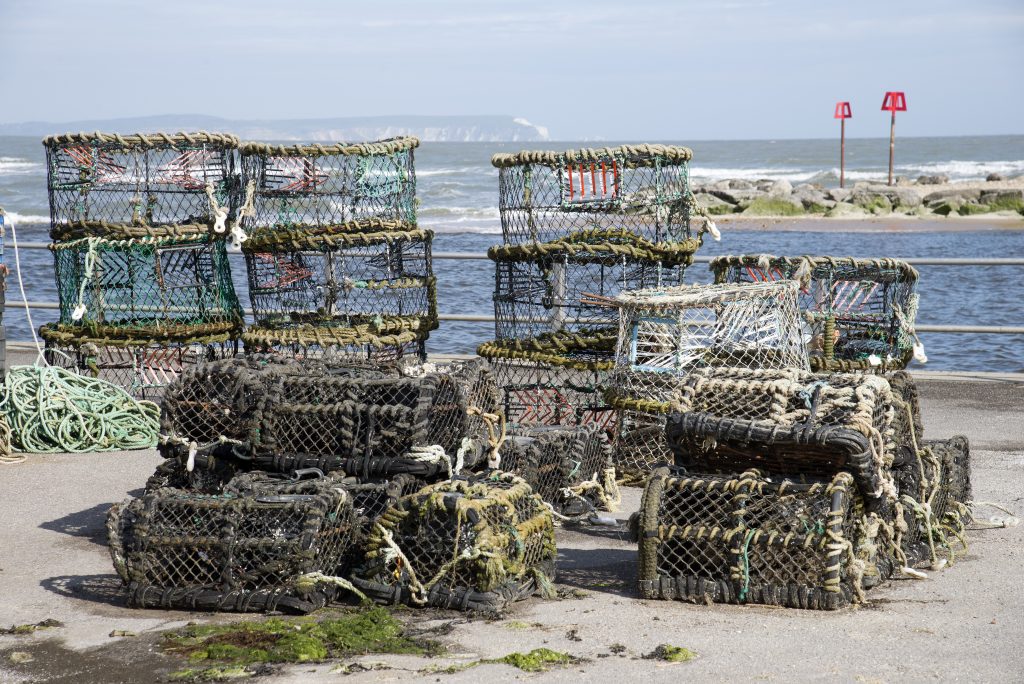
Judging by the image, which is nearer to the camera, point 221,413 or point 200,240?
point 221,413

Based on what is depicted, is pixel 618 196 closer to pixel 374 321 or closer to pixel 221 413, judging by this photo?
pixel 374 321

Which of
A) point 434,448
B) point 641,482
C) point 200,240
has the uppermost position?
point 200,240

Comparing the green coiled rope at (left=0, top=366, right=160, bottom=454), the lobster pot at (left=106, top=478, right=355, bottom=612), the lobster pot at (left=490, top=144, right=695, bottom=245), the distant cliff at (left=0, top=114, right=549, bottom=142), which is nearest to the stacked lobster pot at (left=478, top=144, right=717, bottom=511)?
the lobster pot at (left=490, top=144, right=695, bottom=245)

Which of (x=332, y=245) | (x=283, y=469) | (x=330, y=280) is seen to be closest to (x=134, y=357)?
(x=330, y=280)

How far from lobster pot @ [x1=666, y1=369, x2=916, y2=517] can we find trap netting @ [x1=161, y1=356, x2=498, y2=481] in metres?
0.91

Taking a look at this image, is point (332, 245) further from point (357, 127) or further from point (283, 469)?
point (357, 127)

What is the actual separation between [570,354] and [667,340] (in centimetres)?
85

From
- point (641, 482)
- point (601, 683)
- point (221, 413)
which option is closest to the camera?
point (601, 683)

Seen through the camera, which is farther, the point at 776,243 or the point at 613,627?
the point at 776,243

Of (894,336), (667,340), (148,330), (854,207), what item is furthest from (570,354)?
(854,207)

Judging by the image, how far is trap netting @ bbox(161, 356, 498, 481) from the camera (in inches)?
187

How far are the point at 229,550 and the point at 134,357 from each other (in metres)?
3.66

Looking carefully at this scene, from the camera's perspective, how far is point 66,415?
682cm

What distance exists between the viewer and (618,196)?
704 centimetres
